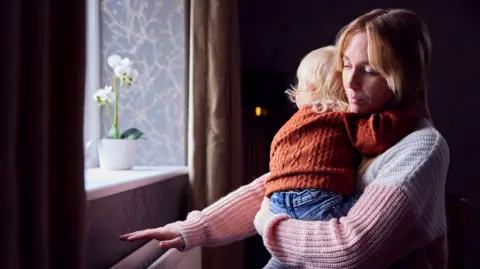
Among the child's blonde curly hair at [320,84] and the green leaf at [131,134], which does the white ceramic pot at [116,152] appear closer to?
the green leaf at [131,134]

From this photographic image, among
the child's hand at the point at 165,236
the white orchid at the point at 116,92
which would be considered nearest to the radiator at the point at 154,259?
the child's hand at the point at 165,236

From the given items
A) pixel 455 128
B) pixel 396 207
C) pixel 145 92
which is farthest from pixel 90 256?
pixel 455 128

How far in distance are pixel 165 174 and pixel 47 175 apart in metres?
1.13

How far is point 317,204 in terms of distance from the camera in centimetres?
→ 103

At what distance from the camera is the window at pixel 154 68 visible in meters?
2.15

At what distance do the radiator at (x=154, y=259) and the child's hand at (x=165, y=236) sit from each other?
0.33 feet

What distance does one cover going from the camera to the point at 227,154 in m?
2.04

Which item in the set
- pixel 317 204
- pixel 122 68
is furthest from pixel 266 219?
pixel 122 68

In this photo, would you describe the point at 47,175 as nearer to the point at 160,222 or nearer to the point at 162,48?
the point at 160,222

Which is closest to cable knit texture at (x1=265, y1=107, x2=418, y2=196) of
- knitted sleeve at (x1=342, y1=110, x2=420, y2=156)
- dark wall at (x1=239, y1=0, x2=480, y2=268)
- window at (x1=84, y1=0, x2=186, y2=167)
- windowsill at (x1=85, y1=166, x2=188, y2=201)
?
knitted sleeve at (x1=342, y1=110, x2=420, y2=156)

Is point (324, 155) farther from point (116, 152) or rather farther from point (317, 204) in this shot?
point (116, 152)

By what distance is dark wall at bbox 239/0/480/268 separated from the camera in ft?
12.0

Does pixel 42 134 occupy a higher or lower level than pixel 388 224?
higher

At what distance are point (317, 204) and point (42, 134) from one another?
57cm
